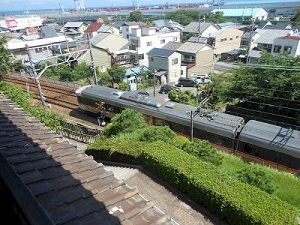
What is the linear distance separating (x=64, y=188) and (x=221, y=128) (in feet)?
44.1

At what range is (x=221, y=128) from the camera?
1541 cm

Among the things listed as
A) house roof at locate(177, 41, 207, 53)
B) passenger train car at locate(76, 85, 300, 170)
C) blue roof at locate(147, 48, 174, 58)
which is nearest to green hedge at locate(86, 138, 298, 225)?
passenger train car at locate(76, 85, 300, 170)

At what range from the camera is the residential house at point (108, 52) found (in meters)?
42.9

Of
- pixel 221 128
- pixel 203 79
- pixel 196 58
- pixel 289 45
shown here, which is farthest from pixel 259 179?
pixel 289 45

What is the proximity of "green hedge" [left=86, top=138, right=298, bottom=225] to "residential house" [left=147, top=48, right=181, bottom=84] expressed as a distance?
27.4m

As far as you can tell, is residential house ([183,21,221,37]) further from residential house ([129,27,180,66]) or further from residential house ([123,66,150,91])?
residential house ([123,66,150,91])

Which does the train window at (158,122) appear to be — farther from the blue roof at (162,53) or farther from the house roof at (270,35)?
the house roof at (270,35)

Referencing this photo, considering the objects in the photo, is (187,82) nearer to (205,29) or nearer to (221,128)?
(221,128)

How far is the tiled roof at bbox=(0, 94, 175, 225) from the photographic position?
215 cm

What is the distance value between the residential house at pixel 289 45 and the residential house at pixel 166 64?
16389mm

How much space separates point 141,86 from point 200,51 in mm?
11742

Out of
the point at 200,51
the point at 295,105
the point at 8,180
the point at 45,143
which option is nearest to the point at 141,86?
the point at 200,51

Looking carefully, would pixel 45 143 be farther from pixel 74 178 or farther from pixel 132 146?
pixel 132 146

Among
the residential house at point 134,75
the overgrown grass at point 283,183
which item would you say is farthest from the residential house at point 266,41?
the overgrown grass at point 283,183
